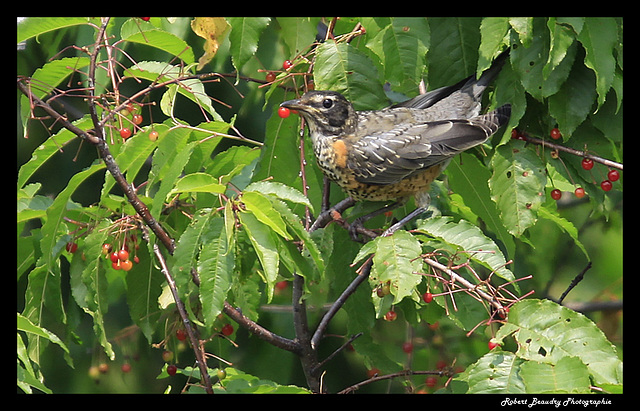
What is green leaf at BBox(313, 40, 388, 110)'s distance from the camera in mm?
3307

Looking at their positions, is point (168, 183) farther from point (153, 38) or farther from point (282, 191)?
point (153, 38)

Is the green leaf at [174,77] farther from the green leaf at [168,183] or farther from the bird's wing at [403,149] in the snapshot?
the bird's wing at [403,149]

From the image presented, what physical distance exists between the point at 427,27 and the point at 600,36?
738 mm

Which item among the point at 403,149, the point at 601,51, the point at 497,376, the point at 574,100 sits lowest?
the point at 497,376

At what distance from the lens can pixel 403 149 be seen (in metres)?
4.09

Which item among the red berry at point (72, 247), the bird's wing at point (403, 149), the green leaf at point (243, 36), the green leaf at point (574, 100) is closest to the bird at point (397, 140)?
the bird's wing at point (403, 149)

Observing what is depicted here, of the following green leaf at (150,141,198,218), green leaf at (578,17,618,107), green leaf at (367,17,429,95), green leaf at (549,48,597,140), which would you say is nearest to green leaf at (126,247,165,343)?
green leaf at (150,141,198,218)

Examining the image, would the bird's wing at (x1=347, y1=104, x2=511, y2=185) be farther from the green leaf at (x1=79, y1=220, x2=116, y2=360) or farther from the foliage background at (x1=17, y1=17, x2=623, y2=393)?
the green leaf at (x1=79, y1=220, x2=116, y2=360)

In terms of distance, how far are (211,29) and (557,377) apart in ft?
8.04

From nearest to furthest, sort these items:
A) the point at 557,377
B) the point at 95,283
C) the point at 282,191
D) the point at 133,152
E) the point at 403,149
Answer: the point at 557,377 → the point at 282,191 → the point at 133,152 → the point at 95,283 → the point at 403,149

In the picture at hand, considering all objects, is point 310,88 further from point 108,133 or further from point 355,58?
point 108,133

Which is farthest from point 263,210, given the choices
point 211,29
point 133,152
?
point 211,29

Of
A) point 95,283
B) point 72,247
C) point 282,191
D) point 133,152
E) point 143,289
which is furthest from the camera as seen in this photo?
point 143,289

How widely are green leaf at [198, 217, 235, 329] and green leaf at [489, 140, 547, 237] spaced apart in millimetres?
1369
